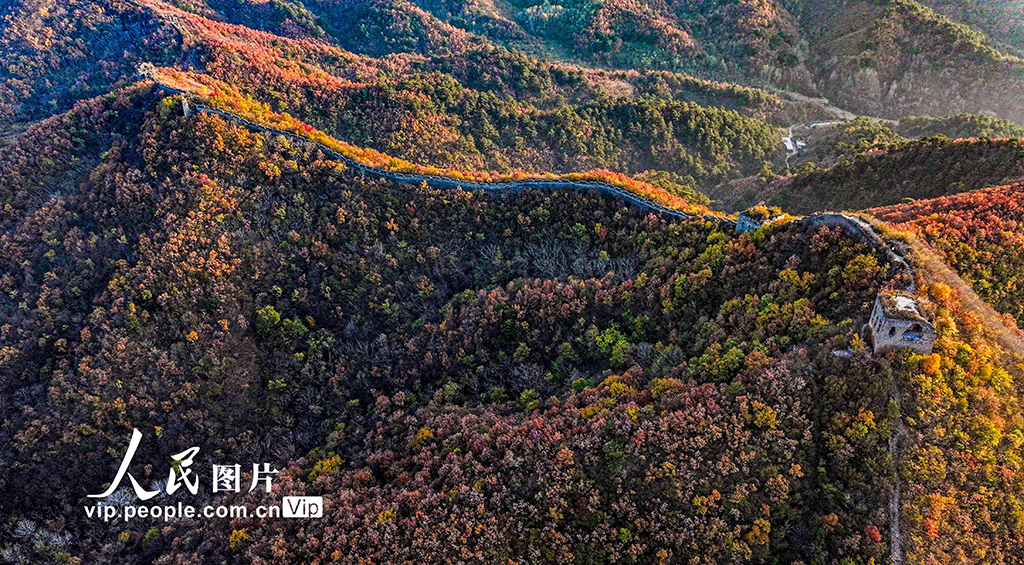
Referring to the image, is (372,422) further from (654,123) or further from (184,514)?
(654,123)

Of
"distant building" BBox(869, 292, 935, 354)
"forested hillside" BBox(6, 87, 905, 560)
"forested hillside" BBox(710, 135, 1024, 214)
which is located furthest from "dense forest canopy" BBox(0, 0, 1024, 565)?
"distant building" BBox(869, 292, 935, 354)

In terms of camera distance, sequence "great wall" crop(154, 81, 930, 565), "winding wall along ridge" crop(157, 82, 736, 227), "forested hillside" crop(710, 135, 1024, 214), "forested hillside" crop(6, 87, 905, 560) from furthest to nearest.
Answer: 1. "winding wall along ridge" crop(157, 82, 736, 227)
2. "forested hillside" crop(710, 135, 1024, 214)
3. "forested hillside" crop(6, 87, 905, 560)
4. "great wall" crop(154, 81, 930, 565)

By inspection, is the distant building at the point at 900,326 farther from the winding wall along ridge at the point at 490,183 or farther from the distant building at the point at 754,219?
the distant building at the point at 754,219

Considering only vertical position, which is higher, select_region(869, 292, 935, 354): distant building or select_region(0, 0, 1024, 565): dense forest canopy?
select_region(869, 292, 935, 354): distant building

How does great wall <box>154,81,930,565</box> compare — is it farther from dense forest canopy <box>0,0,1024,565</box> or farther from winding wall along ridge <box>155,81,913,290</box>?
dense forest canopy <box>0,0,1024,565</box>

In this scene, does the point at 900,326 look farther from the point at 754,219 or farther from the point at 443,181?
the point at 443,181

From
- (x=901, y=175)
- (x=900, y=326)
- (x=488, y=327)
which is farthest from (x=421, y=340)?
(x=901, y=175)

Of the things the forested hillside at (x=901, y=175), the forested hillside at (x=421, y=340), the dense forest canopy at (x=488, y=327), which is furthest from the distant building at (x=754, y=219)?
the forested hillside at (x=901, y=175)

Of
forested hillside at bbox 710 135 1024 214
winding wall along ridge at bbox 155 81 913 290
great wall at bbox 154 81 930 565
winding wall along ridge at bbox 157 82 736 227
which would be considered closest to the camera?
great wall at bbox 154 81 930 565

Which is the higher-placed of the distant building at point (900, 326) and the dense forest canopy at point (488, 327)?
the distant building at point (900, 326)

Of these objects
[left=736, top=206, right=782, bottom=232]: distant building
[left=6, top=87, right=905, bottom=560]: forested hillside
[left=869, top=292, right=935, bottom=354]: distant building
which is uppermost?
[left=869, top=292, right=935, bottom=354]: distant building
